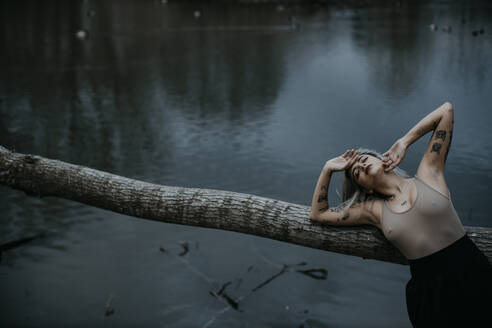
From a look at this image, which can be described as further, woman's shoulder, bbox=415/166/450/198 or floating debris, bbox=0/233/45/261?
floating debris, bbox=0/233/45/261

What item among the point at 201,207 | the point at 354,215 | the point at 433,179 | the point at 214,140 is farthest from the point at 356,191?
the point at 214,140

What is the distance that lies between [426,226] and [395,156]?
27.6 inches

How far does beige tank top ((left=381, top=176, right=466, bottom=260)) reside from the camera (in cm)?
374

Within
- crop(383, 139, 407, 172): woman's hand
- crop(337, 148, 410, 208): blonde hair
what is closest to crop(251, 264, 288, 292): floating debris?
crop(337, 148, 410, 208): blonde hair

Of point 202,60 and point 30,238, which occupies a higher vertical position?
point 202,60

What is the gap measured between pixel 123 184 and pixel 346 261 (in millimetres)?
5814

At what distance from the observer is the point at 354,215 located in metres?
4.14

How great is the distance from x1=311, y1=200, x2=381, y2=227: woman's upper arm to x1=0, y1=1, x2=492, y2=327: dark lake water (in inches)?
170

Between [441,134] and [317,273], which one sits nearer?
[441,134]

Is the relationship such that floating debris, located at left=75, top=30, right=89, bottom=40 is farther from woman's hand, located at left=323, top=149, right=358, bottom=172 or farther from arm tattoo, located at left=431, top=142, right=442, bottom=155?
arm tattoo, located at left=431, top=142, right=442, bottom=155

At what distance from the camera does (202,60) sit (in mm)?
30062

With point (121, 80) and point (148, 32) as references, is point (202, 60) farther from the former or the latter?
point (148, 32)

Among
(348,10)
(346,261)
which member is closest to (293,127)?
(346,261)

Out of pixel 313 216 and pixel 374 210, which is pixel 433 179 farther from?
pixel 313 216
